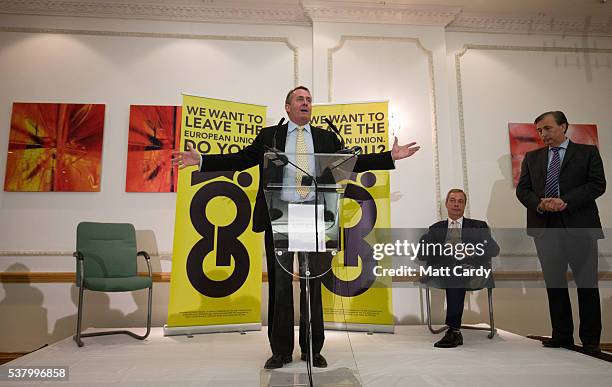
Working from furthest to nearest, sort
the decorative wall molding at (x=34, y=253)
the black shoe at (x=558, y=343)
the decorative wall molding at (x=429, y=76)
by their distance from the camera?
the decorative wall molding at (x=429, y=76) < the decorative wall molding at (x=34, y=253) < the black shoe at (x=558, y=343)

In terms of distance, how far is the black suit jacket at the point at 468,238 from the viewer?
371 cm

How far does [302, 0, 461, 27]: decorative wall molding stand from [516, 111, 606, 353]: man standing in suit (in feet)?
7.20

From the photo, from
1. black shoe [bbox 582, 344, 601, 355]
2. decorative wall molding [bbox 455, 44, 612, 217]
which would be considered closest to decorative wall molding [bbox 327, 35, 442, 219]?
decorative wall molding [bbox 455, 44, 612, 217]

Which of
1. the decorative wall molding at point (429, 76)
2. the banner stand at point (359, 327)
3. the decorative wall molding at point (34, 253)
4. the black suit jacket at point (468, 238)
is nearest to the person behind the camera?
the black suit jacket at point (468, 238)

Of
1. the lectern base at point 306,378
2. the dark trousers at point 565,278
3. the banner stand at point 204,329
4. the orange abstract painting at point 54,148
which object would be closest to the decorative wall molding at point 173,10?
the orange abstract painting at point 54,148

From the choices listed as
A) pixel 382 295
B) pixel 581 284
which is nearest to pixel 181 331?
pixel 382 295

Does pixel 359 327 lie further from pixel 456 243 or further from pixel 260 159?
pixel 260 159

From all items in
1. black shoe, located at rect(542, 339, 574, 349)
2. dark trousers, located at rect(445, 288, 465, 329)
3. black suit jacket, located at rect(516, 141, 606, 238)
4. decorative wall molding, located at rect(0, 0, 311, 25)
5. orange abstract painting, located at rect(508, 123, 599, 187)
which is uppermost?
decorative wall molding, located at rect(0, 0, 311, 25)

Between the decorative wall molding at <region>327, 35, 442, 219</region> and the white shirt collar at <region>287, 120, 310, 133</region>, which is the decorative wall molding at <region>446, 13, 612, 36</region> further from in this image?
the white shirt collar at <region>287, 120, 310, 133</region>

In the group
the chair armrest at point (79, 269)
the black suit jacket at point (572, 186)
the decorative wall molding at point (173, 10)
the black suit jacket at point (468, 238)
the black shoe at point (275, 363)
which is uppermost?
the decorative wall molding at point (173, 10)

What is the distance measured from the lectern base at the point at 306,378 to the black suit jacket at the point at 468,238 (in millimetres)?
1824

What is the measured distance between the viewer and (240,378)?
94.5 inches

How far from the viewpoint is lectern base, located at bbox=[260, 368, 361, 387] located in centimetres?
205

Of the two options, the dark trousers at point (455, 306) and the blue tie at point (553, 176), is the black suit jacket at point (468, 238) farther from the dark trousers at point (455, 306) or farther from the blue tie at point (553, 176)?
the blue tie at point (553, 176)
